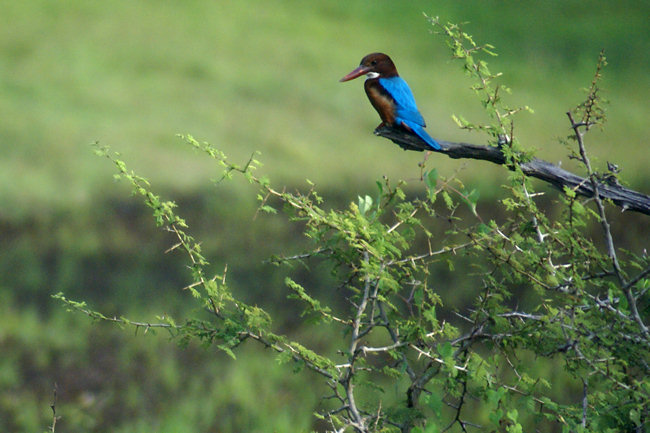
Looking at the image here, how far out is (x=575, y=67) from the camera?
7250mm

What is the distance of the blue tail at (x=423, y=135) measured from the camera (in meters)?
2.13

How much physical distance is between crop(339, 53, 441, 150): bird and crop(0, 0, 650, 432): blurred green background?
89cm

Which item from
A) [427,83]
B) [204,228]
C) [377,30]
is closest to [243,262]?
[204,228]

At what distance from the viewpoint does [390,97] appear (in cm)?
249

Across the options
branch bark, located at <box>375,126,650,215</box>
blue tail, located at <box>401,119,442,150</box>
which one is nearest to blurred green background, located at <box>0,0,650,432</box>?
blue tail, located at <box>401,119,442,150</box>

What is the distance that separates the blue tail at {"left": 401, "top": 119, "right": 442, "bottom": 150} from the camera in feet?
6.98

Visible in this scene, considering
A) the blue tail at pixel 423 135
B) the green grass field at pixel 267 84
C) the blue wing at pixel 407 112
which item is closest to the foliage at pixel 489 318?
the blue tail at pixel 423 135

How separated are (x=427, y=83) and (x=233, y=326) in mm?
5424

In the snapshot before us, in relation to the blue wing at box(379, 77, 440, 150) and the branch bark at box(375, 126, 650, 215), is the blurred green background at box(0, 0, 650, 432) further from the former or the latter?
the branch bark at box(375, 126, 650, 215)

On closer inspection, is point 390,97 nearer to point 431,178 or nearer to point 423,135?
point 423,135

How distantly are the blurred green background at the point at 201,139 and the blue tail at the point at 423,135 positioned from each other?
1.13 m

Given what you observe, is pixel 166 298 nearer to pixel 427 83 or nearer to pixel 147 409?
pixel 147 409

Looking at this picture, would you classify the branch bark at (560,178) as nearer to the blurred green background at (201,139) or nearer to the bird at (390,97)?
the bird at (390,97)

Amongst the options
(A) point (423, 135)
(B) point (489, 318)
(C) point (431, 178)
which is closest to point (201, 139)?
(A) point (423, 135)
